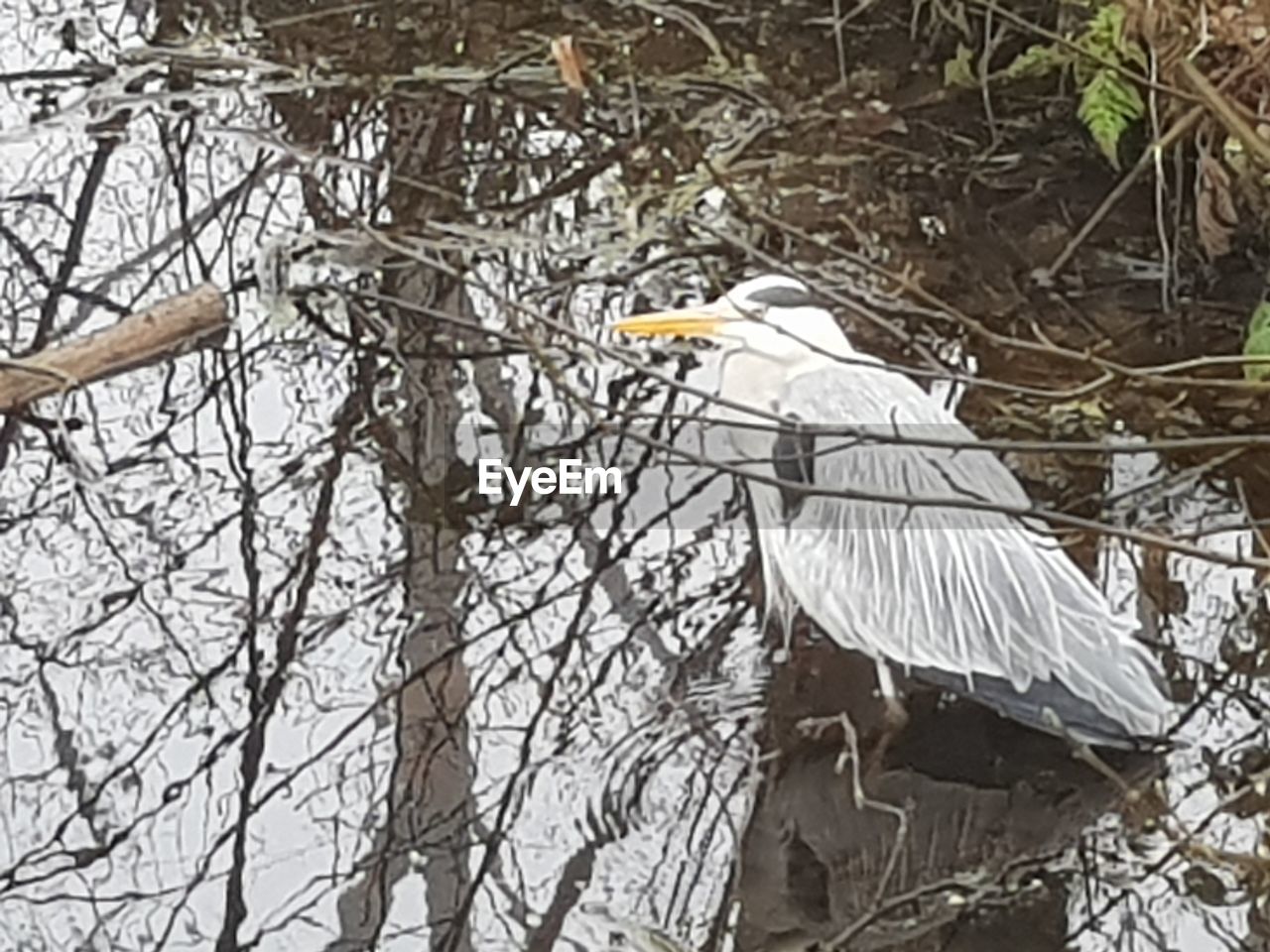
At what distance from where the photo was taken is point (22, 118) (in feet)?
12.5

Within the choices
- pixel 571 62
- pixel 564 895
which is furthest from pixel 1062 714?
pixel 571 62

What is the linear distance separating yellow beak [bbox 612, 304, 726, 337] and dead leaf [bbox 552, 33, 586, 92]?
0.74 metres

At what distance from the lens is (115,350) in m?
2.79

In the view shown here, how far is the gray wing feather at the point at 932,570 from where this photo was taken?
229cm

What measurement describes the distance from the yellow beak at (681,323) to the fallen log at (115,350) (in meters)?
0.56

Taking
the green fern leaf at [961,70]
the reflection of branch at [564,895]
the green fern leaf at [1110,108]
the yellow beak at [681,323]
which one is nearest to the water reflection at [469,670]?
the reflection of branch at [564,895]

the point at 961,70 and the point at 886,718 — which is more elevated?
the point at 961,70

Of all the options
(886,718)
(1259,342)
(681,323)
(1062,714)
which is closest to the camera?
(1062,714)

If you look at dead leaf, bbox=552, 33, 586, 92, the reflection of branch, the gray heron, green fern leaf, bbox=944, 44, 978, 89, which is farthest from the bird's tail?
green fern leaf, bbox=944, 44, 978, 89

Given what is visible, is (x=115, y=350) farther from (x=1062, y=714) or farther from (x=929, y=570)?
(x=1062, y=714)

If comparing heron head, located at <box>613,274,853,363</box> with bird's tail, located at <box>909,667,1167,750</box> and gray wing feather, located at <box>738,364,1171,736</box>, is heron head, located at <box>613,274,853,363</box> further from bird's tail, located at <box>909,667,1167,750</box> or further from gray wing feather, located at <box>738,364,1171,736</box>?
bird's tail, located at <box>909,667,1167,750</box>

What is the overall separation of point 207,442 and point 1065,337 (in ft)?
4.15

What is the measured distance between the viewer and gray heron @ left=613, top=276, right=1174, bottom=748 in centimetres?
227

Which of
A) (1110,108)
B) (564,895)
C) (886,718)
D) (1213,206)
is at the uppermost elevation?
(1110,108)
